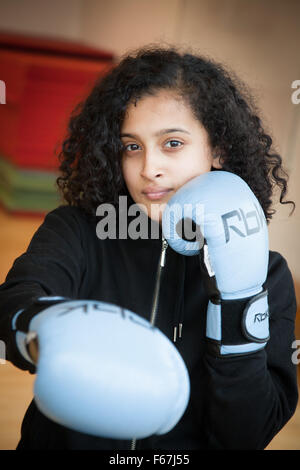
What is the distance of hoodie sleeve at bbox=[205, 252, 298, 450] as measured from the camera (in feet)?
3.37

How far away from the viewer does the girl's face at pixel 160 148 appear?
1172 millimetres

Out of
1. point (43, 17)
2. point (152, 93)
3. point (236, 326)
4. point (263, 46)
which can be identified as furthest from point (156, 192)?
point (43, 17)

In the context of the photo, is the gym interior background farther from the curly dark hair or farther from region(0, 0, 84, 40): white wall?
region(0, 0, 84, 40): white wall

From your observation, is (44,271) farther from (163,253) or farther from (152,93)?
(152,93)

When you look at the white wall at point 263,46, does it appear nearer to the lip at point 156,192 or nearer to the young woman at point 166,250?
the young woman at point 166,250

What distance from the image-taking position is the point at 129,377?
2.30 feet

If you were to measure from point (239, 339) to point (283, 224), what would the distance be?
1.75m

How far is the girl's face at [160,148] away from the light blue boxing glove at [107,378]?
1.58 ft

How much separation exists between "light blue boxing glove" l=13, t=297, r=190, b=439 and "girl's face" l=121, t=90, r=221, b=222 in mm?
481

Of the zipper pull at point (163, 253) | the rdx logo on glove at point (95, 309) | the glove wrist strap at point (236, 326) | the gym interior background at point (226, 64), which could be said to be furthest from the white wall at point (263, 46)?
the rdx logo on glove at point (95, 309)

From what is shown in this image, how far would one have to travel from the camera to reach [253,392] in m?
1.03

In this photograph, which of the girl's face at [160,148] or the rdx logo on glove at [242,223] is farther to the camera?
the girl's face at [160,148]

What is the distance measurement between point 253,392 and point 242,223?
28cm

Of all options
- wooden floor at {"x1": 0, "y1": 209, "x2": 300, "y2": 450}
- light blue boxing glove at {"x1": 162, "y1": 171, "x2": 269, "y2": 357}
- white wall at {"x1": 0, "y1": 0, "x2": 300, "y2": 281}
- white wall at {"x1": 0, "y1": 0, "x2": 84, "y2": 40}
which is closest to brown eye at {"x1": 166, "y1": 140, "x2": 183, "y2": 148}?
light blue boxing glove at {"x1": 162, "y1": 171, "x2": 269, "y2": 357}
